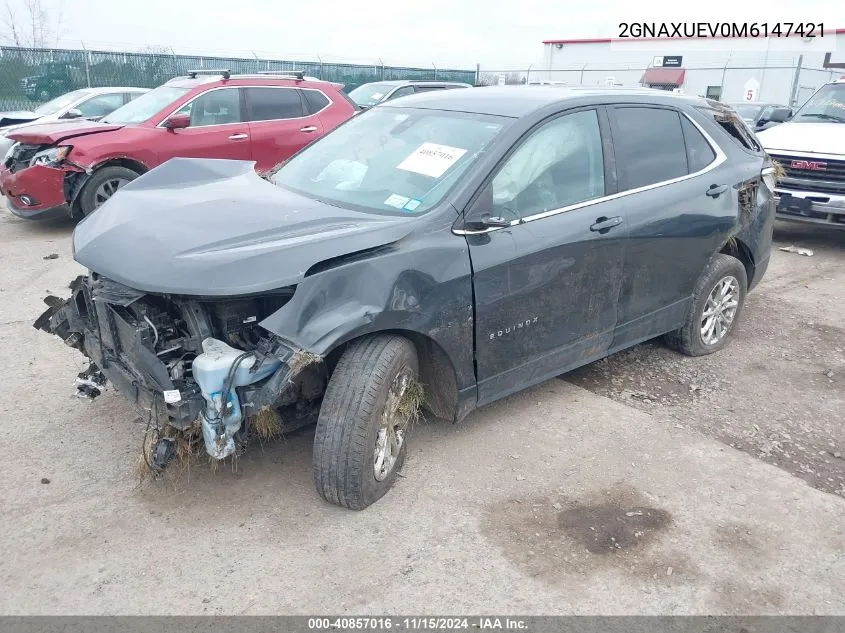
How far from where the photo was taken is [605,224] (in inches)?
150

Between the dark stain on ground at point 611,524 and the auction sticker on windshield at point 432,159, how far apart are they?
1.77 metres

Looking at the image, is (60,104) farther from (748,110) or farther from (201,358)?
(748,110)

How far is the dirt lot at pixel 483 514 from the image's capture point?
106 inches

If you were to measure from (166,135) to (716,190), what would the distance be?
243 inches

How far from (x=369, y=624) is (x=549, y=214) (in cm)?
215

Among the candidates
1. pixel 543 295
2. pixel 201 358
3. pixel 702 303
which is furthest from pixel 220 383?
pixel 702 303

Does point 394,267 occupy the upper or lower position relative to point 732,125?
lower

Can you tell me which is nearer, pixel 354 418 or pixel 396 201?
pixel 354 418

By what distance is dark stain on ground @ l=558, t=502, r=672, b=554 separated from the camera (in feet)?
9.95

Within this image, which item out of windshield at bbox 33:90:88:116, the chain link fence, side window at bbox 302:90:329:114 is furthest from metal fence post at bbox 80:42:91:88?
side window at bbox 302:90:329:114

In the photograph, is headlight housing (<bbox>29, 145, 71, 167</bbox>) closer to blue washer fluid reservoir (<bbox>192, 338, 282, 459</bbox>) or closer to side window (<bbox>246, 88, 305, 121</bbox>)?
side window (<bbox>246, 88, 305, 121</bbox>)

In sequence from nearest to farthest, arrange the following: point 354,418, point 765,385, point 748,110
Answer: point 354,418 < point 765,385 < point 748,110

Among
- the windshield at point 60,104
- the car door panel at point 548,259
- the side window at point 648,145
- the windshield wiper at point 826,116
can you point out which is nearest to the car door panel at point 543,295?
the car door panel at point 548,259

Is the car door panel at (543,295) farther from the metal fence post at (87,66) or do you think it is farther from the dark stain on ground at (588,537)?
the metal fence post at (87,66)
